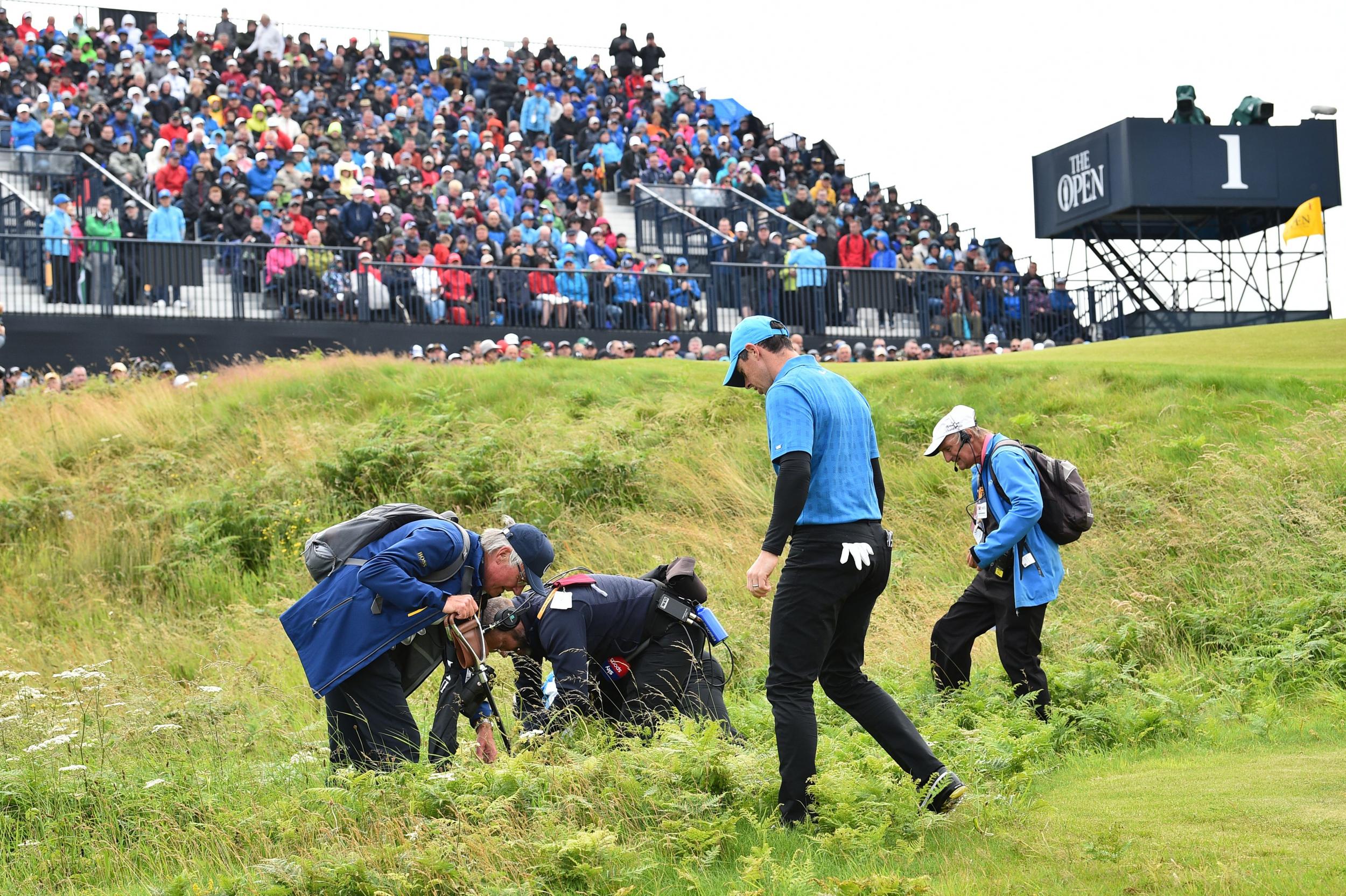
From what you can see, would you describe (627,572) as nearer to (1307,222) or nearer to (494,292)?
(494,292)

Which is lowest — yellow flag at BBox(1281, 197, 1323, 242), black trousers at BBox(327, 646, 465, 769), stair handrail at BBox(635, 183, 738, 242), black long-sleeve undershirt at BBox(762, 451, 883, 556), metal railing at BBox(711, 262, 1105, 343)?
black trousers at BBox(327, 646, 465, 769)

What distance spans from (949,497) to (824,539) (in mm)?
8670

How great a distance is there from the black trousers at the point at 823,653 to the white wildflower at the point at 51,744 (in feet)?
12.8

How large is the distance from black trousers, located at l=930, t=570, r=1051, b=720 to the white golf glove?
2.89m

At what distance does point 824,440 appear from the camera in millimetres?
6090

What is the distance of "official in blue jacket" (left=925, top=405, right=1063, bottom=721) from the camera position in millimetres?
8414

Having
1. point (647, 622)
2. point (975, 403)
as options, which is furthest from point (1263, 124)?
point (647, 622)

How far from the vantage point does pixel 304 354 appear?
71.0ft

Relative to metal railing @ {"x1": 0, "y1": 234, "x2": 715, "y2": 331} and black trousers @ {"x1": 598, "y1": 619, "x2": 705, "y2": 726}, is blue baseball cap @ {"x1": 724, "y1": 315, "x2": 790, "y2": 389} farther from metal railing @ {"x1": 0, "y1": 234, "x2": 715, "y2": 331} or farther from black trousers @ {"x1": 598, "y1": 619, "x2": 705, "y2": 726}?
metal railing @ {"x1": 0, "y1": 234, "x2": 715, "y2": 331}

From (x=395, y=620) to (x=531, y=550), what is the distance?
0.78 m

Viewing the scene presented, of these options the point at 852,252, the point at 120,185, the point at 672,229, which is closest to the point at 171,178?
the point at 120,185

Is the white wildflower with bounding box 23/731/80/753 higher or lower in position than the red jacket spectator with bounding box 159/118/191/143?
lower

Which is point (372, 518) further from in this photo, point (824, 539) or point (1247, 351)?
point (1247, 351)

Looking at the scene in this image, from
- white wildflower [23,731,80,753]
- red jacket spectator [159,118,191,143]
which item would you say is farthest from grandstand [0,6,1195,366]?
white wildflower [23,731,80,753]
